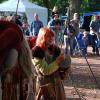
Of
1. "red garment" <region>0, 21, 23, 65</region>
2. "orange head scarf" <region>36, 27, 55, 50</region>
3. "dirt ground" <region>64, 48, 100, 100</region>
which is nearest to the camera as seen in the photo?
"red garment" <region>0, 21, 23, 65</region>

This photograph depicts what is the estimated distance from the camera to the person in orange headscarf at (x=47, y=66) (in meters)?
5.25

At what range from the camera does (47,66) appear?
17.9 feet

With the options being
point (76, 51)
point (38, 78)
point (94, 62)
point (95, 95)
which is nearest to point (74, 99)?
point (95, 95)

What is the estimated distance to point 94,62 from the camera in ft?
48.4

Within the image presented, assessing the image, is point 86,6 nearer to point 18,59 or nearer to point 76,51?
point 76,51

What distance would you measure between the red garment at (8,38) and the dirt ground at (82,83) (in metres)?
4.40

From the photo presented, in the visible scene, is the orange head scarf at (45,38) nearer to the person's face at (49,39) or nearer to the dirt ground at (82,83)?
the person's face at (49,39)

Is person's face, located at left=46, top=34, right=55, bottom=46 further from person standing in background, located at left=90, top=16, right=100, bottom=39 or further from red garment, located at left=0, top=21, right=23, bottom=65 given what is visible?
person standing in background, located at left=90, top=16, right=100, bottom=39

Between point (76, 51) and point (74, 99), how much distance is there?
28.5 feet

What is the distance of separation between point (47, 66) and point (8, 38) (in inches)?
85.1

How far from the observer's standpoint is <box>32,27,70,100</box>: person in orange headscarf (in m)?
5.25

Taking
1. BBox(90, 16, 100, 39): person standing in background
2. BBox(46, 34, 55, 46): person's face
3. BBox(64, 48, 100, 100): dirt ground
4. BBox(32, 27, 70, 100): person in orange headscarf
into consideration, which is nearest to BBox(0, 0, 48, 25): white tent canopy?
BBox(90, 16, 100, 39): person standing in background

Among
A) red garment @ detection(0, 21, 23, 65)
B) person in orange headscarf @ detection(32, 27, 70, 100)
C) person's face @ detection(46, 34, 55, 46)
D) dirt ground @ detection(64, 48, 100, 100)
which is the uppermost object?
red garment @ detection(0, 21, 23, 65)

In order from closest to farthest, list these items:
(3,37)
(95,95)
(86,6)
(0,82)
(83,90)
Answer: (3,37) < (0,82) < (95,95) < (83,90) < (86,6)
